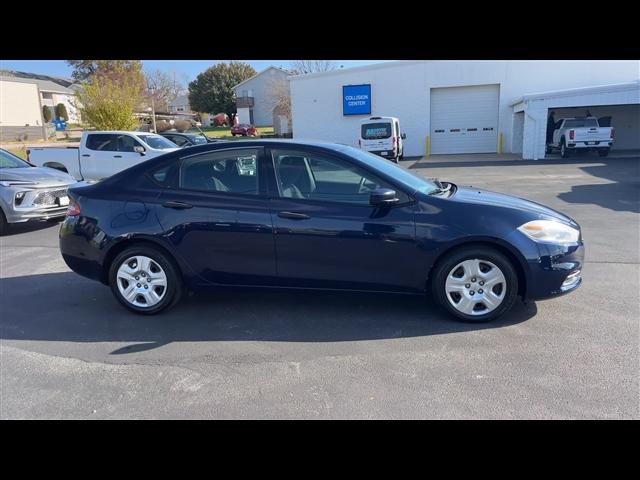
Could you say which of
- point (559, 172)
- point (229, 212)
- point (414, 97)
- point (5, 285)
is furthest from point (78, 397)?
point (414, 97)

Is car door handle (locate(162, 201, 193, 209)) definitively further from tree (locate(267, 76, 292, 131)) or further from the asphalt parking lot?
tree (locate(267, 76, 292, 131))

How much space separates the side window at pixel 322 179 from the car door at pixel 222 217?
0.22 meters

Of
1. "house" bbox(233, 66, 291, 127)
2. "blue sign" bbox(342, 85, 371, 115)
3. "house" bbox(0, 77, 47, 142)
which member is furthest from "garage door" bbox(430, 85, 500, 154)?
"house" bbox(233, 66, 291, 127)

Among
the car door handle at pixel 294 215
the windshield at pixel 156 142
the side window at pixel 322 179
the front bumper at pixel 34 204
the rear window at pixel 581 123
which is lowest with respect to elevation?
the front bumper at pixel 34 204

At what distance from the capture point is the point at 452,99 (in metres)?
24.8

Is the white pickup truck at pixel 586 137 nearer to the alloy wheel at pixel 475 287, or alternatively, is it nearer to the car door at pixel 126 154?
the car door at pixel 126 154

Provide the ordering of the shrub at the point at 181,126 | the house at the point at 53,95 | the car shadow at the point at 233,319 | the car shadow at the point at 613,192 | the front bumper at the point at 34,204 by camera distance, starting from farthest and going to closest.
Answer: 1. the house at the point at 53,95
2. the shrub at the point at 181,126
3. the car shadow at the point at 613,192
4. the front bumper at the point at 34,204
5. the car shadow at the point at 233,319

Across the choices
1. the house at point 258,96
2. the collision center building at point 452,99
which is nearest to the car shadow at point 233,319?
the collision center building at point 452,99

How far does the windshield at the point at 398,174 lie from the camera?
164 inches

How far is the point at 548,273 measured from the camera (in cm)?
386

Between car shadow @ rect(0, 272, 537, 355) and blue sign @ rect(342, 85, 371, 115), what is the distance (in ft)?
73.4

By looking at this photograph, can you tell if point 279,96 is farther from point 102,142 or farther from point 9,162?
point 9,162

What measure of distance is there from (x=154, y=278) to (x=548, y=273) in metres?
3.56

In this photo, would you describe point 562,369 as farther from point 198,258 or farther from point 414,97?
point 414,97
